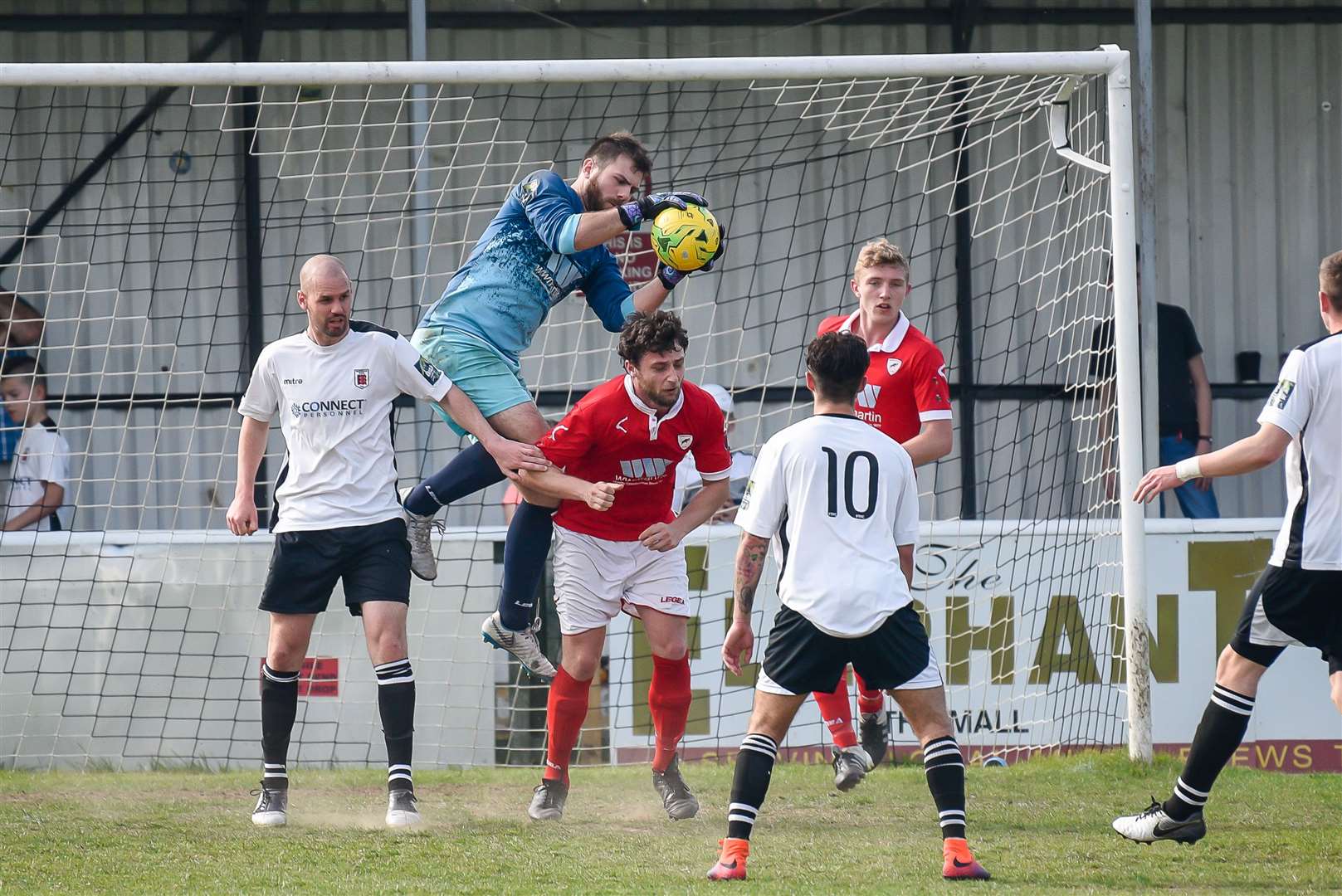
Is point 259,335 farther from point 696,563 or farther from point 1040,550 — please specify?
point 1040,550

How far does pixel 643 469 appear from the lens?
18.2ft

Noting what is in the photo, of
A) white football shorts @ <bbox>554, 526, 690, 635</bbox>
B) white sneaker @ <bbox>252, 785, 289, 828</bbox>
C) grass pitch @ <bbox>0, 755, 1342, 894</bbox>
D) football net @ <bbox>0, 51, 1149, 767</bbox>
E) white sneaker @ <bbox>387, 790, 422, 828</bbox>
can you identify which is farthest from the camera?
football net @ <bbox>0, 51, 1149, 767</bbox>

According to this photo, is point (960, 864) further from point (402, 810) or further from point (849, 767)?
point (402, 810)

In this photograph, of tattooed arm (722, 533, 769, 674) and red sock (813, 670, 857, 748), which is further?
red sock (813, 670, 857, 748)

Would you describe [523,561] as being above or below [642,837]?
above

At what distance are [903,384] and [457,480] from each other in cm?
184

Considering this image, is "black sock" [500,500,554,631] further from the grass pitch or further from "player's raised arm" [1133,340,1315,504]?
"player's raised arm" [1133,340,1315,504]

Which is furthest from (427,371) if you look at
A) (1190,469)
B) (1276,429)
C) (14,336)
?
(14,336)

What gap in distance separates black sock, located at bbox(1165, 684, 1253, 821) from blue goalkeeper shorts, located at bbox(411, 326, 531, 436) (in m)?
2.73

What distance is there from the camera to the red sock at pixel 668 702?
18.8ft

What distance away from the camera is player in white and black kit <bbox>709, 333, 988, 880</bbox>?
4410 millimetres

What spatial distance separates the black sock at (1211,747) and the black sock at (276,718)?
10.3ft

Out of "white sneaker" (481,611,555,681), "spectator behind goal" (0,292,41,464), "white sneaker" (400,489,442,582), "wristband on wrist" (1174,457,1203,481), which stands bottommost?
"white sneaker" (481,611,555,681)

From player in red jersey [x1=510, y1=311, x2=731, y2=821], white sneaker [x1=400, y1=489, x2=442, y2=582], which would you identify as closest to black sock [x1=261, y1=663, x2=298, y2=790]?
white sneaker [x1=400, y1=489, x2=442, y2=582]
